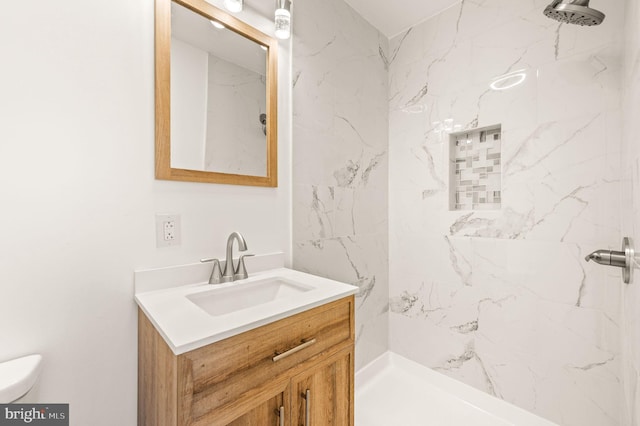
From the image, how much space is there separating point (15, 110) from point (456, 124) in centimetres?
210

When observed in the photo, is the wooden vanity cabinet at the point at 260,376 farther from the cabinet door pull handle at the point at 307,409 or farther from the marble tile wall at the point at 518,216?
the marble tile wall at the point at 518,216

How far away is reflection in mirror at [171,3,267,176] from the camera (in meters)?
1.17

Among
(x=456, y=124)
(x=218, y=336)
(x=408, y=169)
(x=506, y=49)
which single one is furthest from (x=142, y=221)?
(x=506, y=49)

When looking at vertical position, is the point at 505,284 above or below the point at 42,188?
below

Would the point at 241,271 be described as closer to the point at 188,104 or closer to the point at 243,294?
the point at 243,294

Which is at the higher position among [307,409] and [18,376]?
[18,376]

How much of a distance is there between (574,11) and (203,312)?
1722 millimetres

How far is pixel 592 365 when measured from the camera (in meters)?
1.36

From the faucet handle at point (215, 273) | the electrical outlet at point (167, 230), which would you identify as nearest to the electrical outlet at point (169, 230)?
the electrical outlet at point (167, 230)

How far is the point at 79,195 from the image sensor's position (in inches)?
37.4

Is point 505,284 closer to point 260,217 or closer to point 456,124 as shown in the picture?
point 456,124

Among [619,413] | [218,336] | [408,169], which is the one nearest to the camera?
[218,336]

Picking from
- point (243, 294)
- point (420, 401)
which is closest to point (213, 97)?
point (243, 294)

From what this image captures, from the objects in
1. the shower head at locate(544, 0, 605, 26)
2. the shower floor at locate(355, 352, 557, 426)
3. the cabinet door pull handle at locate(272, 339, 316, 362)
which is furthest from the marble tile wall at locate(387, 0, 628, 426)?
the cabinet door pull handle at locate(272, 339, 316, 362)
